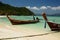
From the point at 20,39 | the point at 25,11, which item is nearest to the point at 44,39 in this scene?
the point at 20,39

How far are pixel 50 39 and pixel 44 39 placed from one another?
1.12 feet

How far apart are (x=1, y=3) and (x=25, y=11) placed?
19.2m

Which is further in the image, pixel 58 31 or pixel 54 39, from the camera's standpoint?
pixel 58 31

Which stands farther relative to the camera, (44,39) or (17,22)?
(17,22)

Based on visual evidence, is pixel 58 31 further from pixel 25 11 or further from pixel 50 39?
pixel 25 11

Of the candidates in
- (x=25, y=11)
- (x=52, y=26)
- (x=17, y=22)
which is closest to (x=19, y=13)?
(x=25, y=11)

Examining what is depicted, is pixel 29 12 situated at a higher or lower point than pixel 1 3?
lower

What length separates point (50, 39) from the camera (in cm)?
910

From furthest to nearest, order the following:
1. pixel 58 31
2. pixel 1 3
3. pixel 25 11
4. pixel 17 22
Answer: pixel 25 11
pixel 1 3
pixel 17 22
pixel 58 31

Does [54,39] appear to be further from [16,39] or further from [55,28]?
[55,28]

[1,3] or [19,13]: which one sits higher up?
[1,3]

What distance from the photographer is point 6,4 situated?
387 feet

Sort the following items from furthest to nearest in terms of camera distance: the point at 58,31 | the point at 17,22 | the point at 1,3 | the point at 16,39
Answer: the point at 1,3
the point at 17,22
the point at 58,31
the point at 16,39

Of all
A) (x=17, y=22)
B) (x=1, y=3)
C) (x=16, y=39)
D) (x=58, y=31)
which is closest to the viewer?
(x=16, y=39)
